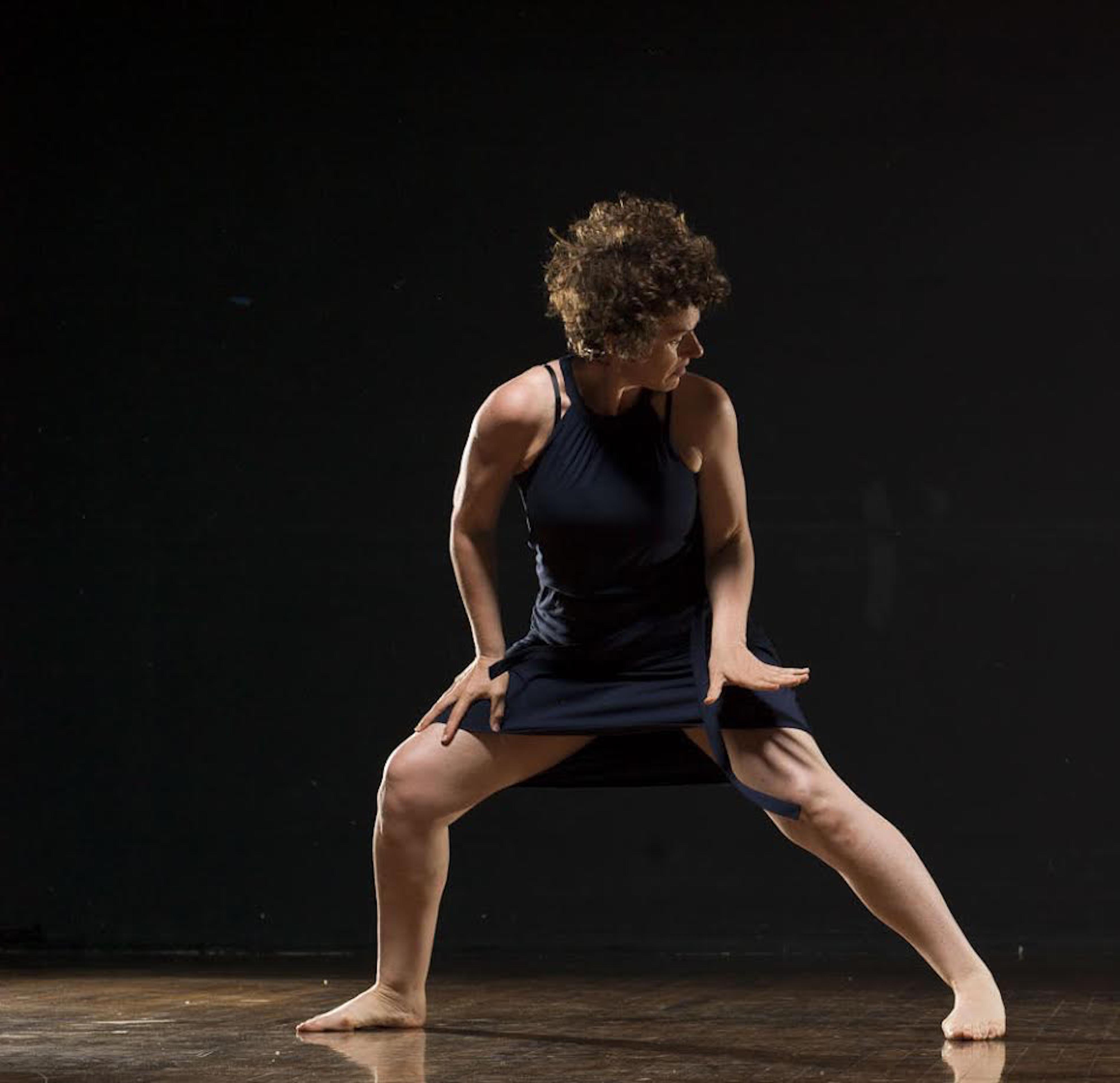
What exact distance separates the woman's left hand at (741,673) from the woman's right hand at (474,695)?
29 centimetres

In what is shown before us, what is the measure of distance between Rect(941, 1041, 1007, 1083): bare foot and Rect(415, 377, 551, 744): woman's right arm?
0.77 meters

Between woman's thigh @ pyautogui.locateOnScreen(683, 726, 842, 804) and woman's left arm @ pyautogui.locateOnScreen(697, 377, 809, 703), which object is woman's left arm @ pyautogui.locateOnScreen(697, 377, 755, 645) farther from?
woman's thigh @ pyautogui.locateOnScreen(683, 726, 842, 804)

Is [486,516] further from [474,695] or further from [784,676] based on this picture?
[784,676]

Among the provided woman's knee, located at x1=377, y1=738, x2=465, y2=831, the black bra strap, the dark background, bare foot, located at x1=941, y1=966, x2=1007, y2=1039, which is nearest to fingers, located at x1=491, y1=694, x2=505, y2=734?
woman's knee, located at x1=377, y1=738, x2=465, y2=831

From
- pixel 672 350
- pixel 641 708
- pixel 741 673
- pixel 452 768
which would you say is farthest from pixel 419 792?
pixel 672 350

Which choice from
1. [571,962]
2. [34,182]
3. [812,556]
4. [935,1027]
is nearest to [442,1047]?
[935,1027]

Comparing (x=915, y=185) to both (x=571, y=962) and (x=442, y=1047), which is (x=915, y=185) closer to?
(x=571, y=962)

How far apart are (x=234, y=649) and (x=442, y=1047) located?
2.03 m

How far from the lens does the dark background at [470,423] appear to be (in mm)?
4621

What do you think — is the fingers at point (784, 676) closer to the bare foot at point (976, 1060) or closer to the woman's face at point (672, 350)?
the woman's face at point (672, 350)

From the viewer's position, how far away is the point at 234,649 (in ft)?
15.9

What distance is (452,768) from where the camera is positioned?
298 cm

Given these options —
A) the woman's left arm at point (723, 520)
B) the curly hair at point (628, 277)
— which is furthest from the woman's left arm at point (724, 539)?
the curly hair at point (628, 277)

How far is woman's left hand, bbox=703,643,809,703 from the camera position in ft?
9.46
